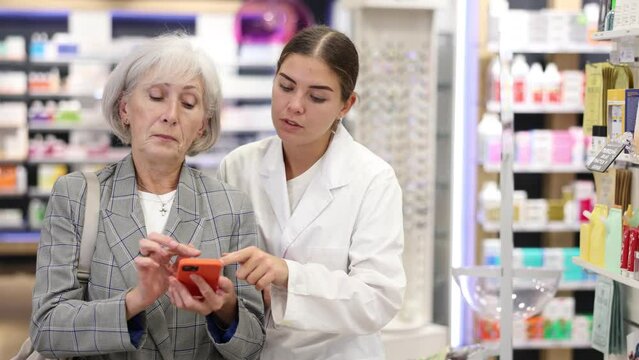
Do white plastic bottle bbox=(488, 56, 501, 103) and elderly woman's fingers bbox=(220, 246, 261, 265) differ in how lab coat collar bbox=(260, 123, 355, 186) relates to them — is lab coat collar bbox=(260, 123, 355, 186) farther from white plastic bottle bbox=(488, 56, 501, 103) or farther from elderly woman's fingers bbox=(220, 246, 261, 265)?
white plastic bottle bbox=(488, 56, 501, 103)

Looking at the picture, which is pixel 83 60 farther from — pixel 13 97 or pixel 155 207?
pixel 155 207

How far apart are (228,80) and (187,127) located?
7093 mm

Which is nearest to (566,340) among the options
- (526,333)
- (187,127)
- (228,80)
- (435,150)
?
(526,333)

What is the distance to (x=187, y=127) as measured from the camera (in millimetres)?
2438

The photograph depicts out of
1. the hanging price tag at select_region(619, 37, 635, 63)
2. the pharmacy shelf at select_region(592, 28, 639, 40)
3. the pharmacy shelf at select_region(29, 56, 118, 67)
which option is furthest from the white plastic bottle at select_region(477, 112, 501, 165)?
the pharmacy shelf at select_region(29, 56, 118, 67)

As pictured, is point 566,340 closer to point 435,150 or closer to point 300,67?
point 435,150

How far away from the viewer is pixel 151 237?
7.13 feet

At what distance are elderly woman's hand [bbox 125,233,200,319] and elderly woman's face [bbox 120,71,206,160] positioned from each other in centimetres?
30

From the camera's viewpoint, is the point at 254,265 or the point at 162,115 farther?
the point at 162,115

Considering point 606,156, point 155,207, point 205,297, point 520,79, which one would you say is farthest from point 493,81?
point 205,297

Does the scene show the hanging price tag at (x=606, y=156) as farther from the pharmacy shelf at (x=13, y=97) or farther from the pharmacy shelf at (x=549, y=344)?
the pharmacy shelf at (x=13, y=97)

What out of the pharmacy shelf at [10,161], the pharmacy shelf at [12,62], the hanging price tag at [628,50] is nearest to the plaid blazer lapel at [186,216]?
the hanging price tag at [628,50]

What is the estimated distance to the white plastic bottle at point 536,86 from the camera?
7023 millimetres

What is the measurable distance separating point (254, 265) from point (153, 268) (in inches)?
9.9
